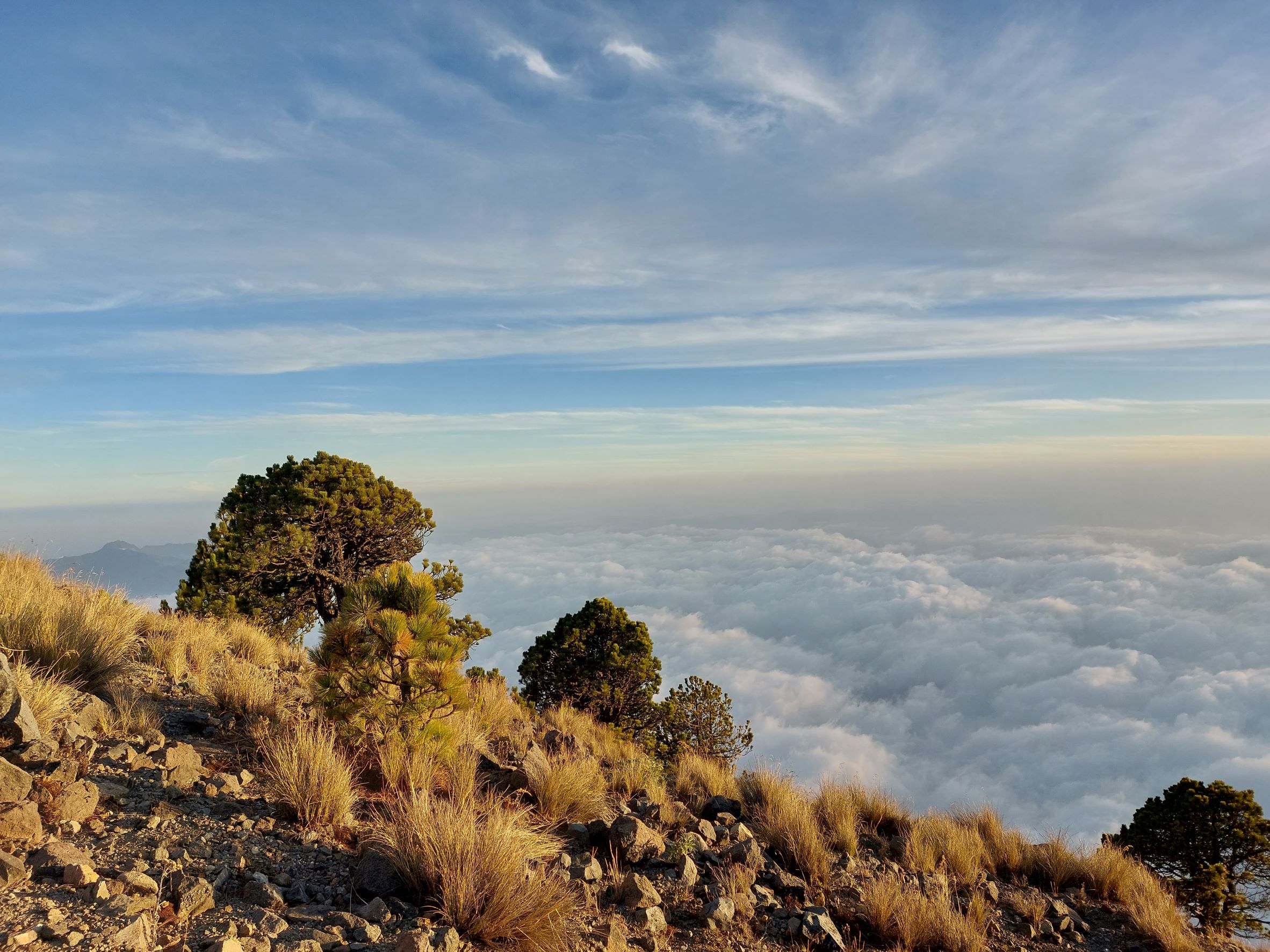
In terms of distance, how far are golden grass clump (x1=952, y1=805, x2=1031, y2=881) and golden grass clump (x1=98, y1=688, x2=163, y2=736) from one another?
9314mm

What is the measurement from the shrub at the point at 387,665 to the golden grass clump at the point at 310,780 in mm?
527

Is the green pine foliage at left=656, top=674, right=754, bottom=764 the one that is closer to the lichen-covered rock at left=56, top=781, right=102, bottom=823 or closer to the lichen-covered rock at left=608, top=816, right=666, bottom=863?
the lichen-covered rock at left=608, top=816, right=666, bottom=863

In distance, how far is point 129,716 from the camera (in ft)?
19.2

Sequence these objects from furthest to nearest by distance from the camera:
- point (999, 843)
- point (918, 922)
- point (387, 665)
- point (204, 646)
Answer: point (204, 646) < point (999, 843) < point (387, 665) < point (918, 922)

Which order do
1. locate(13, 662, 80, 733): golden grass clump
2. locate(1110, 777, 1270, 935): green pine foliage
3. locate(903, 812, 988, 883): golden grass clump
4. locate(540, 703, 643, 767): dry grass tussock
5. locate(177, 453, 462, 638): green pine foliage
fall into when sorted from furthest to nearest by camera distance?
locate(177, 453, 462, 638): green pine foliage, locate(540, 703, 643, 767): dry grass tussock, locate(1110, 777, 1270, 935): green pine foliage, locate(903, 812, 988, 883): golden grass clump, locate(13, 662, 80, 733): golden grass clump

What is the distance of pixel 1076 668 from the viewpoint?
651 ft

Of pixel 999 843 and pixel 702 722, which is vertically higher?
pixel 999 843

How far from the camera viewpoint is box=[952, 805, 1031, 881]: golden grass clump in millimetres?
7965

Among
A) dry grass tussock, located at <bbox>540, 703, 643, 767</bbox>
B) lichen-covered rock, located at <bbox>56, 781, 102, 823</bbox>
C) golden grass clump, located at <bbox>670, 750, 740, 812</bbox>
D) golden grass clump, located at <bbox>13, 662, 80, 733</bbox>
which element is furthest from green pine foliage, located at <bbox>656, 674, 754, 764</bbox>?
lichen-covered rock, located at <bbox>56, 781, 102, 823</bbox>

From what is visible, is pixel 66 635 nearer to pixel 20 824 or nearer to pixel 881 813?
pixel 20 824

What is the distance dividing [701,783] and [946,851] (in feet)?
10.1

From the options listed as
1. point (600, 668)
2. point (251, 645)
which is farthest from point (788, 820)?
point (600, 668)

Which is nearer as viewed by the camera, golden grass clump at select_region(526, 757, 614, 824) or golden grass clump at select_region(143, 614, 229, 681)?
golden grass clump at select_region(526, 757, 614, 824)

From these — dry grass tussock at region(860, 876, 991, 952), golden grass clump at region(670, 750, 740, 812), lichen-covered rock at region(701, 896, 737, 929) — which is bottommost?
golden grass clump at region(670, 750, 740, 812)
